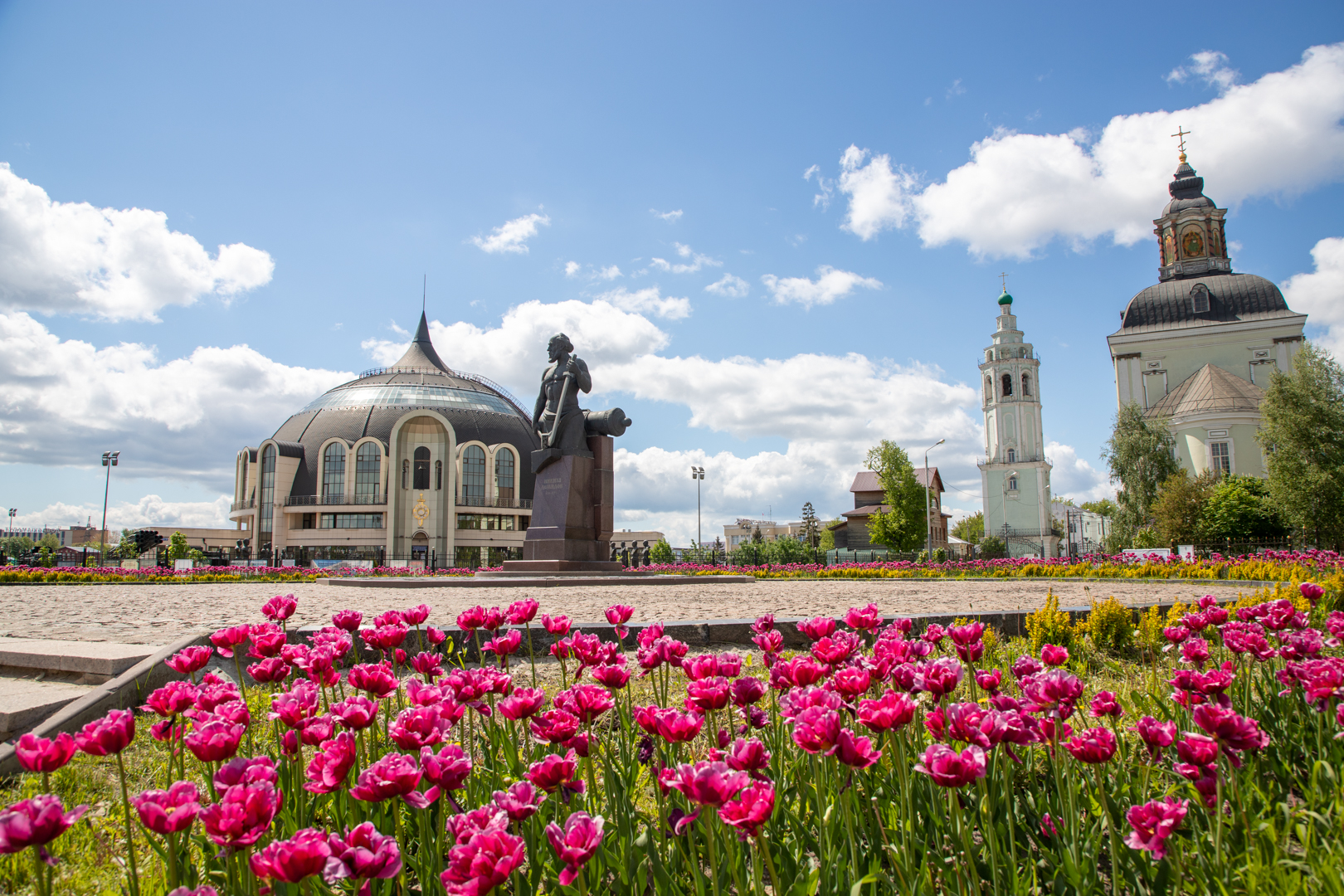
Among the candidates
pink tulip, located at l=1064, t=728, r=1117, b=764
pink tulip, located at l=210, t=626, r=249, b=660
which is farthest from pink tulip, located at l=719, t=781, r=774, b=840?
pink tulip, located at l=210, t=626, r=249, b=660

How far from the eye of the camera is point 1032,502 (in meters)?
62.6

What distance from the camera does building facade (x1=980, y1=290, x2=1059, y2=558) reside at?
6222 cm

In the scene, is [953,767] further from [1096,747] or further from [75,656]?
[75,656]

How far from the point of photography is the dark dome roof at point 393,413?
211 feet

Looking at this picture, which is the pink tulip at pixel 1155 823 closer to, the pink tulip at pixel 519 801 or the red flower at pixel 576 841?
the red flower at pixel 576 841

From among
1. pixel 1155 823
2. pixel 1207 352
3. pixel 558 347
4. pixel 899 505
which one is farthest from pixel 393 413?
pixel 1155 823

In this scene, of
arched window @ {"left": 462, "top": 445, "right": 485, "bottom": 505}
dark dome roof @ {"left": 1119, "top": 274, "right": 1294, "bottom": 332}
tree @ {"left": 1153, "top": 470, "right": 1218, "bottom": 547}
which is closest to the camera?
tree @ {"left": 1153, "top": 470, "right": 1218, "bottom": 547}

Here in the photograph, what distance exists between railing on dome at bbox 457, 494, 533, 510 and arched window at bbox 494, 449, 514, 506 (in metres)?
0.41

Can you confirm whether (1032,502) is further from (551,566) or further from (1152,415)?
(551,566)

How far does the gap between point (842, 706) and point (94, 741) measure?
1.73 metres

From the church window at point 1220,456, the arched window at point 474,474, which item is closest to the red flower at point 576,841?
the church window at point 1220,456

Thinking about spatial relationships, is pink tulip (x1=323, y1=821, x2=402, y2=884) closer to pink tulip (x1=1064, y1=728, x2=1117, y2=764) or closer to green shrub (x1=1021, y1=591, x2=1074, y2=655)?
pink tulip (x1=1064, y1=728, x2=1117, y2=764)

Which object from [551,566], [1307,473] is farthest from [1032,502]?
[551,566]

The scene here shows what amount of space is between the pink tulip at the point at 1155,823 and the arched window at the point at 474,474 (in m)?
62.2
